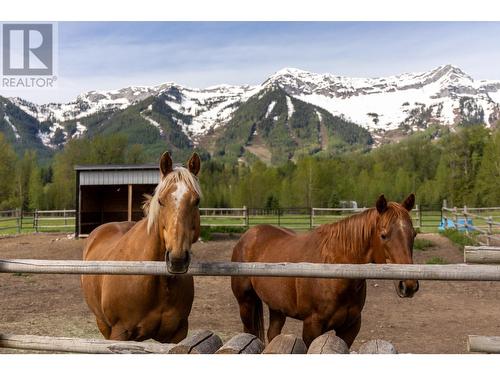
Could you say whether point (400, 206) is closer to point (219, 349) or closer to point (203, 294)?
point (219, 349)

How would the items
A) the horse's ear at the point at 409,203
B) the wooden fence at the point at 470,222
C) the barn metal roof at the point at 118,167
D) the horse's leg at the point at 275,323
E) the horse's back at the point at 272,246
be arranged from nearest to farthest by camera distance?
the horse's ear at the point at 409,203 → the horse's back at the point at 272,246 → the horse's leg at the point at 275,323 → the wooden fence at the point at 470,222 → the barn metal roof at the point at 118,167

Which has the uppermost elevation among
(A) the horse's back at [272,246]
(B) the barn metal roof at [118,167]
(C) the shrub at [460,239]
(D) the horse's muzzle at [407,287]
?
(B) the barn metal roof at [118,167]

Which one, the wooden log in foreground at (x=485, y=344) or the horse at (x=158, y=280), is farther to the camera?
the horse at (x=158, y=280)

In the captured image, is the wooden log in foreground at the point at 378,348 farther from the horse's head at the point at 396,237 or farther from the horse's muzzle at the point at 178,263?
the horse's muzzle at the point at 178,263

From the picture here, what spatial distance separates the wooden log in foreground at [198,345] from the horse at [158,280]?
1.82 ft

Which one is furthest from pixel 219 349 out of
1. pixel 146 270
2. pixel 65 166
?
A: pixel 65 166

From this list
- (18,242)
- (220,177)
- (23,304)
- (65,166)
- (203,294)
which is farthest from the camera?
(220,177)

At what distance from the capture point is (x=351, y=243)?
4.39 metres

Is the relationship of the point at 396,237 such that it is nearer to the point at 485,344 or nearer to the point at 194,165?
the point at 485,344

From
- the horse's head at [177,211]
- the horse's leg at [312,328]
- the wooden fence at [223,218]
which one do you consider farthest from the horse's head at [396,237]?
the wooden fence at [223,218]

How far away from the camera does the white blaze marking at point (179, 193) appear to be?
312 cm

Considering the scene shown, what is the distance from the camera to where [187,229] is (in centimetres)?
303

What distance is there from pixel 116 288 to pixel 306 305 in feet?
5.61

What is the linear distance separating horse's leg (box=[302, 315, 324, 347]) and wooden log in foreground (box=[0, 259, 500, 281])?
4.37ft
